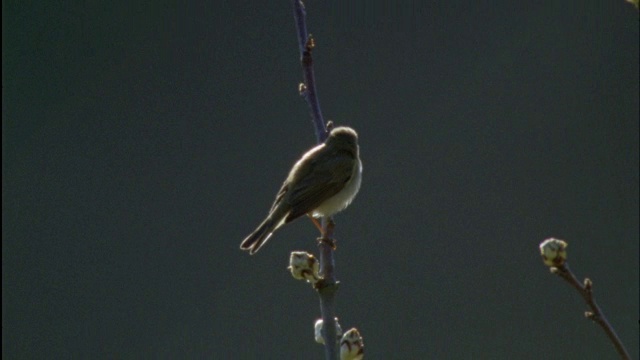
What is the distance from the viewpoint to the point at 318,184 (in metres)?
3.57

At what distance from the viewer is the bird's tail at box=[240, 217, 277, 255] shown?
2.95 metres

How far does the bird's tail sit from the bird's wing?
8 cm

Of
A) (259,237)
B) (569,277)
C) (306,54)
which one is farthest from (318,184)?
(569,277)

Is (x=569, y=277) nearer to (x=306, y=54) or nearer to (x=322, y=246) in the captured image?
(x=322, y=246)

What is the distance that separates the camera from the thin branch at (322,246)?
1.72 meters

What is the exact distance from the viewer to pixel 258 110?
862cm

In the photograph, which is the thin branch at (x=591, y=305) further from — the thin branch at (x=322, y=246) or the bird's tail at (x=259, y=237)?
the bird's tail at (x=259, y=237)

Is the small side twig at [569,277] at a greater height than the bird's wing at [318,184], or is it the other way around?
the bird's wing at [318,184]

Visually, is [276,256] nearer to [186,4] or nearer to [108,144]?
[108,144]

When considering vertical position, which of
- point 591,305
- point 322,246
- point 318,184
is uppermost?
point 318,184

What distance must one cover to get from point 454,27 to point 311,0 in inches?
57.7

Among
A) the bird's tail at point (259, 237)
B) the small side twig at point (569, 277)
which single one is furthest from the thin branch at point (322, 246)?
the small side twig at point (569, 277)

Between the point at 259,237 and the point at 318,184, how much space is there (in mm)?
529

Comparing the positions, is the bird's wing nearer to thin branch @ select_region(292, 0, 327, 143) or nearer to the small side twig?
thin branch @ select_region(292, 0, 327, 143)
